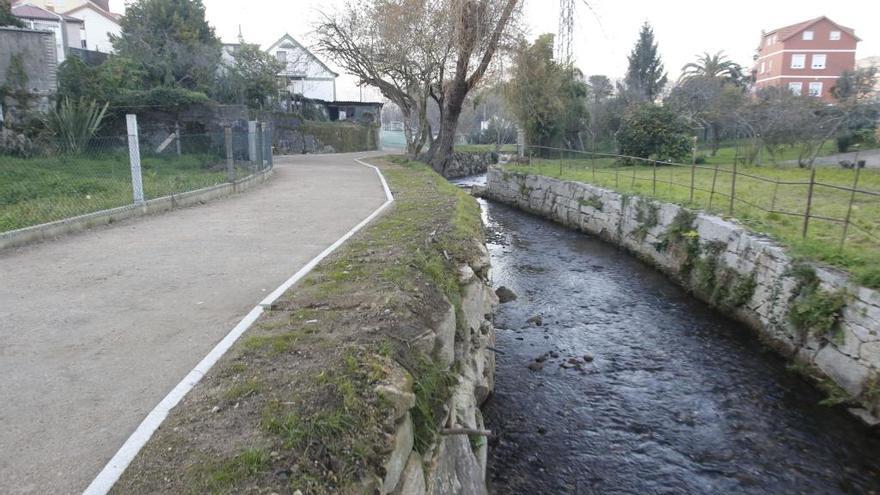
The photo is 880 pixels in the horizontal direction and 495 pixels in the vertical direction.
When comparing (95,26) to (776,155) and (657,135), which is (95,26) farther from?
(776,155)

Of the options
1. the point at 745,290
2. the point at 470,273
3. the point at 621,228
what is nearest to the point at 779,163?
the point at 621,228

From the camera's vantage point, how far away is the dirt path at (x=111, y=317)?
3.25 meters

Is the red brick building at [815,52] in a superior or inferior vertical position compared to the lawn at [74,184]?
superior

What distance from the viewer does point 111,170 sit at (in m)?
12.4

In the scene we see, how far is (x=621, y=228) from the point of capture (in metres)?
15.8

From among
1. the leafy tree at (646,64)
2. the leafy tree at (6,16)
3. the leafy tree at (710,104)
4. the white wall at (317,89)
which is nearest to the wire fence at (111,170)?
the leafy tree at (6,16)

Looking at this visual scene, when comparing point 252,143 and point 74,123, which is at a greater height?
point 74,123

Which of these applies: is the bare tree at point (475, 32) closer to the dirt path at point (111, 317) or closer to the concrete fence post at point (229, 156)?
the concrete fence post at point (229, 156)

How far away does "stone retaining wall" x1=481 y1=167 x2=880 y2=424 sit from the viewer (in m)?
6.97

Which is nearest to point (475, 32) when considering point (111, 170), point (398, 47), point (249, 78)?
point (398, 47)

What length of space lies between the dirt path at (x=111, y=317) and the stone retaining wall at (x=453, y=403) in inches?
59.5

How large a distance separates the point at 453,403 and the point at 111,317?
3114 millimetres

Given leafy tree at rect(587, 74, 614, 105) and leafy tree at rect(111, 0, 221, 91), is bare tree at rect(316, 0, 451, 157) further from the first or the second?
leafy tree at rect(587, 74, 614, 105)

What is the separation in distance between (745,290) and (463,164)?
32.0 m
